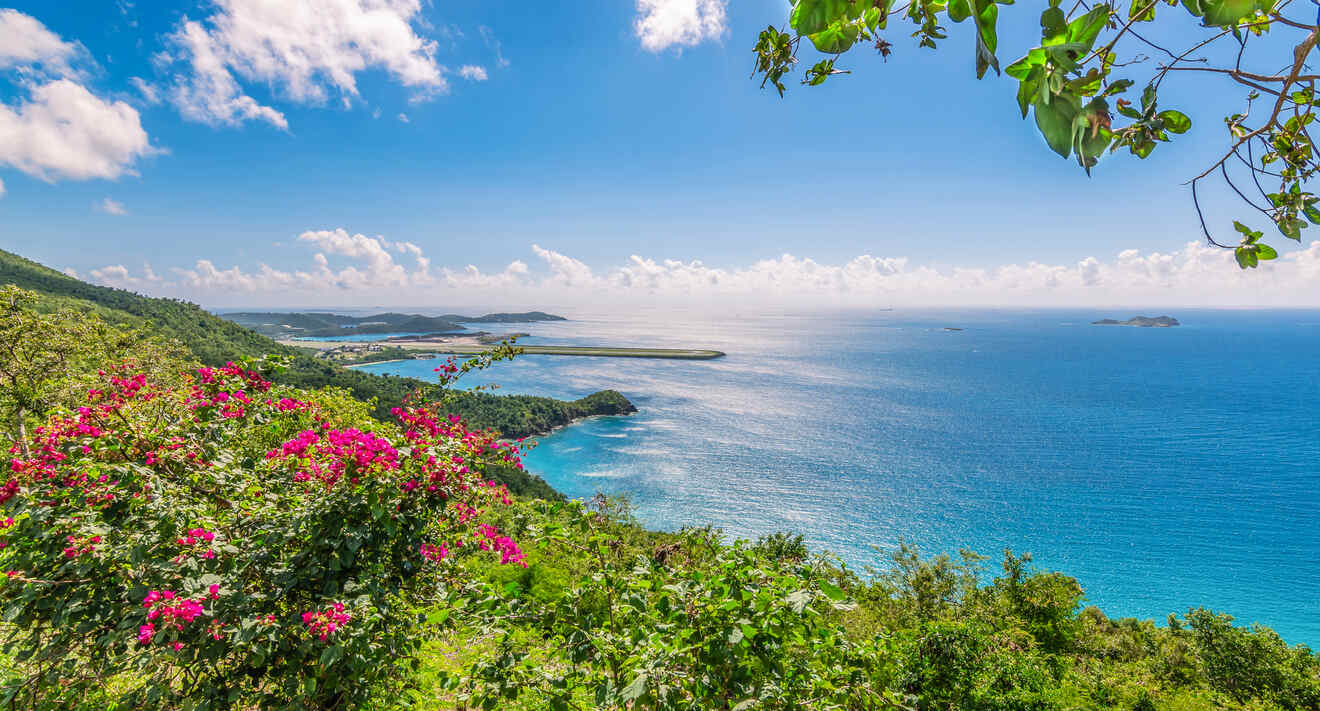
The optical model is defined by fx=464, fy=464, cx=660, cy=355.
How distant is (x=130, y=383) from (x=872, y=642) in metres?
6.11

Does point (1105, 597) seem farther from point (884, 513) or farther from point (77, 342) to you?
point (77, 342)

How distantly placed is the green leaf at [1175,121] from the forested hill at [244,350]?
4972 centimetres

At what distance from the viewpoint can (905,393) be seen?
71.5m

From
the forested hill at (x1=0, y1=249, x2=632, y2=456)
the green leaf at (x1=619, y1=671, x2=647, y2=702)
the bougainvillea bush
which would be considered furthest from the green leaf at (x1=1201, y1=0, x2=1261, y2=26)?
the forested hill at (x1=0, y1=249, x2=632, y2=456)

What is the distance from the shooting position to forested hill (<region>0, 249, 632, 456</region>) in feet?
164

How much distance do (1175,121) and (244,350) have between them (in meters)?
74.7

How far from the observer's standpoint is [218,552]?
2.85m

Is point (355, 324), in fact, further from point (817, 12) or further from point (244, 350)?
point (817, 12)

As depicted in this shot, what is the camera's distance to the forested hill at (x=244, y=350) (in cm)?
5005

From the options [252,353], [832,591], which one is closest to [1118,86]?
[832,591]

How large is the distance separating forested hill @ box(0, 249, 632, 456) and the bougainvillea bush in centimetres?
4621

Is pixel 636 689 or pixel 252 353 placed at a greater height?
pixel 636 689

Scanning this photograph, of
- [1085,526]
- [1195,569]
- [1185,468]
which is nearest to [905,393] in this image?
[1185,468]

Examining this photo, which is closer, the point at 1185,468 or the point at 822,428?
the point at 1185,468
